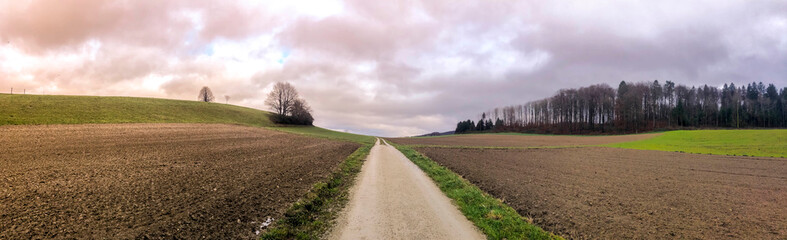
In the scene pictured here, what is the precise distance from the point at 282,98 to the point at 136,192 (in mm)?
90263

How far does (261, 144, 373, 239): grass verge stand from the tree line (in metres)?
117

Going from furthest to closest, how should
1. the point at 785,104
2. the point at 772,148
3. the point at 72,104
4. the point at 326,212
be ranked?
the point at 785,104 < the point at 72,104 < the point at 772,148 < the point at 326,212

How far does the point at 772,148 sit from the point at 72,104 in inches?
3834

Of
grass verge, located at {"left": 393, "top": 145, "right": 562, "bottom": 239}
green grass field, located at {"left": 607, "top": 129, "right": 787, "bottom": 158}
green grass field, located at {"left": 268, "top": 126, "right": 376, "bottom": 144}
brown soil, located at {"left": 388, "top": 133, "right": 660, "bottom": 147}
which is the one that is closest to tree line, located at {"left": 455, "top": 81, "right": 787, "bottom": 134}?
brown soil, located at {"left": 388, "top": 133, "right": 660, "bottom": 147}

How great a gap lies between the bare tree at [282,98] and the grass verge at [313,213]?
8781 centimetres

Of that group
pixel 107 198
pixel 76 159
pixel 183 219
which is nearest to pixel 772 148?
pixel 183 219

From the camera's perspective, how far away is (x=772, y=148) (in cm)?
3569

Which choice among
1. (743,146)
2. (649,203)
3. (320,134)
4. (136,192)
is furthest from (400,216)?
(320,134)

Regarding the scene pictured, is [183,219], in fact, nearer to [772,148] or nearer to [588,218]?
[588,218]

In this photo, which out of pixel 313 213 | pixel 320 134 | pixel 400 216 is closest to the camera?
pixel 400 216

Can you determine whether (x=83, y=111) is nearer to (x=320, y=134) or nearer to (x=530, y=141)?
(x=320, y=134)

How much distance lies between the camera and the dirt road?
7.20m

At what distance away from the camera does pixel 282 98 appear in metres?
96.8

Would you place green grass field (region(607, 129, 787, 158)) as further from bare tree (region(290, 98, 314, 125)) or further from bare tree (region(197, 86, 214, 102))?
bare tree (region(197, 86, 214, 102))
